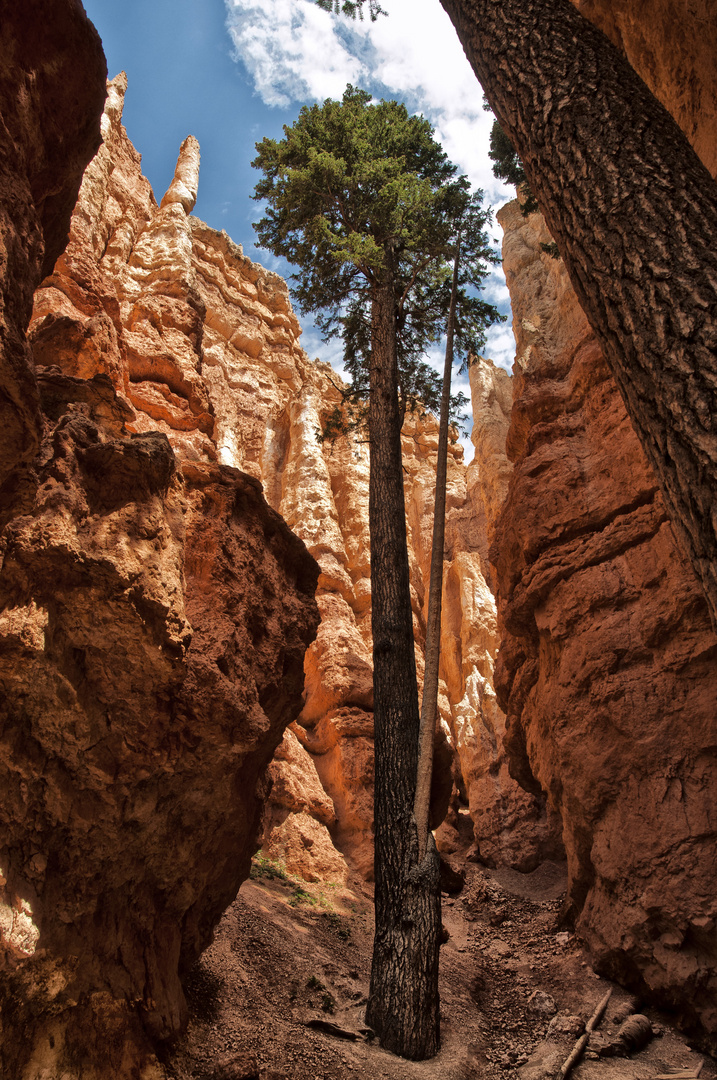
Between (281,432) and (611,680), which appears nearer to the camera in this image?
(611,680)

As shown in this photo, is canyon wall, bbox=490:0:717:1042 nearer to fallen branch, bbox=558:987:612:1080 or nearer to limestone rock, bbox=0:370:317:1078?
fallen branch, bbox=558:987:612:1080

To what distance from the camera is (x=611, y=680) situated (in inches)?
265

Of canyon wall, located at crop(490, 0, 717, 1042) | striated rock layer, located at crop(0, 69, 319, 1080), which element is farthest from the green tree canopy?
striated rock layer, located at crop(0, 69, 319, 1080)

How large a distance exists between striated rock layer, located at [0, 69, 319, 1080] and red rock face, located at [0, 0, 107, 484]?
396 mm

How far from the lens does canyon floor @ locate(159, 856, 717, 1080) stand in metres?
4.05

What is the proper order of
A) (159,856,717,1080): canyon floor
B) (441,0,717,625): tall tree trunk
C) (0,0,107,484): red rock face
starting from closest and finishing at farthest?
1. (441,0,717,625): tall tree trunk
2. (0,0,107,484): red rock face
3. (159,856,717,1080): canyon floor

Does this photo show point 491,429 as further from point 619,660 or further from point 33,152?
point 33,152

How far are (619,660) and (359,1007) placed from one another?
4.24m

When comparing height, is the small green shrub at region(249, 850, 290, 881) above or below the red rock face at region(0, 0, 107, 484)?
below

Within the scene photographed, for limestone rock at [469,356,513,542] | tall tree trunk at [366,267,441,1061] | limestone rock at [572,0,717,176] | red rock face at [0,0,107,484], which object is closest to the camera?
red rock face at [0,0,107,484]

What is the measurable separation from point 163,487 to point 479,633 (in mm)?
19016

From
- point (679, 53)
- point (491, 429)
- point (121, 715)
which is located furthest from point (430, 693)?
point (491, 429)

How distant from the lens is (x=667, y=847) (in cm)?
559

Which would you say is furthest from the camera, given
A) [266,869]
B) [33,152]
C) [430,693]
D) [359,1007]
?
[266,869]
